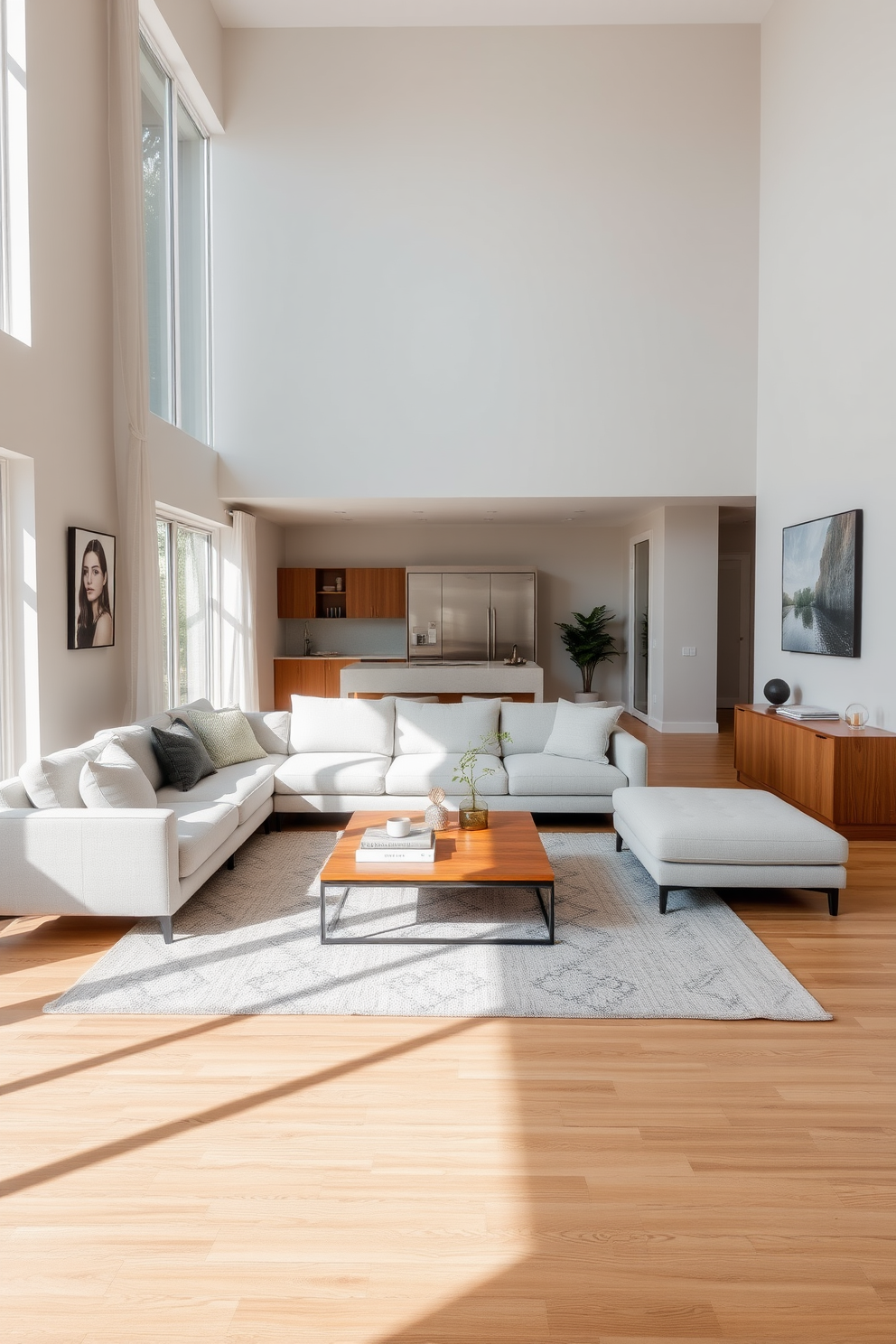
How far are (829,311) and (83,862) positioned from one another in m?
6.36

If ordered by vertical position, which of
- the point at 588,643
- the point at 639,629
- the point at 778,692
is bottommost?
the point at 778,692

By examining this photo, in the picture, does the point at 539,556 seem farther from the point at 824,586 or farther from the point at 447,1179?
the point at 447,1179

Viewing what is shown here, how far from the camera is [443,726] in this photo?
645 cm

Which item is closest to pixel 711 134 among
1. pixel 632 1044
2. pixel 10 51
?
pixel 10 51

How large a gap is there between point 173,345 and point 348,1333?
723cm

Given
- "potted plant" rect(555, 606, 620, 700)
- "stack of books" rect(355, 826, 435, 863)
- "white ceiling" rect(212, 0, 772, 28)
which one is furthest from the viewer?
"potted plant" rect(555, 606, 620, 700)

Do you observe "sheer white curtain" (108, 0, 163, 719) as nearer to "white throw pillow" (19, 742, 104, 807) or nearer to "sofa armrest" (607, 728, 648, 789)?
"white throw pillow" (19, 742, 104, 807)

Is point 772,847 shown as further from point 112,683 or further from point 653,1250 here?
point 112,683

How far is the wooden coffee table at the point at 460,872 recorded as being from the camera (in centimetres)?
388

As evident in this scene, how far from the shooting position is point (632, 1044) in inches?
120

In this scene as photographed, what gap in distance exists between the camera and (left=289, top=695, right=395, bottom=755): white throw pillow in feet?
21.1

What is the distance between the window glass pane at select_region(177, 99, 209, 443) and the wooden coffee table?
5078 mm

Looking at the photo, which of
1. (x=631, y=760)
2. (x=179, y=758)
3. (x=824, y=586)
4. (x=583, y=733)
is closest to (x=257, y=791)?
(x=179, y=758)

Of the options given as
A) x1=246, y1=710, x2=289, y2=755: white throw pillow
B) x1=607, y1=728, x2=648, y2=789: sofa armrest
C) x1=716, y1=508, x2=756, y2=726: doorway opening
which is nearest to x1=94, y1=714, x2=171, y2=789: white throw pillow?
x1=246, y1=710, x2=289, y2=755: white throw pillow
